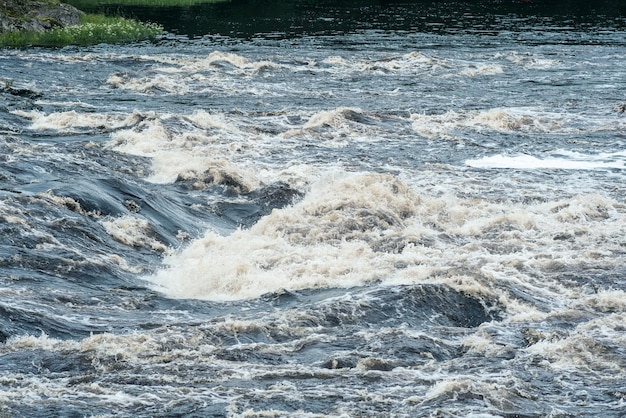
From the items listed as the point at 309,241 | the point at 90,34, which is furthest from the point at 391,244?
the point at 90,34

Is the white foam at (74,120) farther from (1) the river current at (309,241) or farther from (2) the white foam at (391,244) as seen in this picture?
(2) the white foam at (391,244)

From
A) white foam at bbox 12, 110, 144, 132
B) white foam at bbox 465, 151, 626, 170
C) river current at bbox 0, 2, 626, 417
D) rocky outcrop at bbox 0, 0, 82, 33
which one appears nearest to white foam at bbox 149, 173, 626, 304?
river current at bbox 0, 2, 626, 417

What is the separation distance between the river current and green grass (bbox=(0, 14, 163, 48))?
5.00 metres

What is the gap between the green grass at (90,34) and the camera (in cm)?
4956

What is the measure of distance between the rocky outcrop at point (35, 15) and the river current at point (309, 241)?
737 centimetres

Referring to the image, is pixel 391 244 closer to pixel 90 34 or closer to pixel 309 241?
pixel 309 241

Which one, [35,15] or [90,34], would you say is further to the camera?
[35,15]

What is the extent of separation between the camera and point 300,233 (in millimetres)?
22219

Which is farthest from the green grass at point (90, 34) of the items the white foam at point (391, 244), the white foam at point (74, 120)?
the white foam at point (391, 244)

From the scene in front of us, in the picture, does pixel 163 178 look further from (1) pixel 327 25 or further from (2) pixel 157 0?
(2) pixel 157 0

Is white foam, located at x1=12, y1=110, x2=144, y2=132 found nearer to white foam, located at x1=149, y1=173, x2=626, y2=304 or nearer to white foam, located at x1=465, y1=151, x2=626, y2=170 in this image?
white foam, located at x1=149, y1=173, x2=626, y2=304

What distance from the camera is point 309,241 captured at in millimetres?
21828

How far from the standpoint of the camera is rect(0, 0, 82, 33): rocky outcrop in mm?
51406

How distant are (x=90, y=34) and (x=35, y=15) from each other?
3.93 meters
